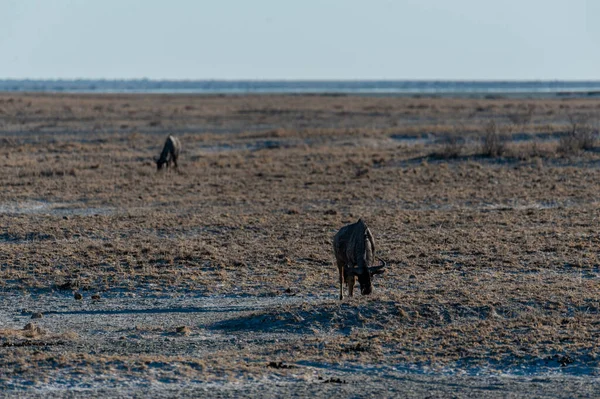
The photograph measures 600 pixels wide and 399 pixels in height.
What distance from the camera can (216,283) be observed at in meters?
13.2

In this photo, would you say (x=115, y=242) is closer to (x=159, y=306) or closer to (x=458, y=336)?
(x=159, y=306)

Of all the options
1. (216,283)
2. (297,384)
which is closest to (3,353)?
(297,384)

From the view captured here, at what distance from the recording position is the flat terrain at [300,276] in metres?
8.78

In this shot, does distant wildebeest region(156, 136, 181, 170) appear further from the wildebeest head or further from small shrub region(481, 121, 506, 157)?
the wildebeest head

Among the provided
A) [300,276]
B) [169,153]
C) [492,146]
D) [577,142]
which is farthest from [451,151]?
[300,276]

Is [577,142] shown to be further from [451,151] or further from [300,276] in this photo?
[300,276]

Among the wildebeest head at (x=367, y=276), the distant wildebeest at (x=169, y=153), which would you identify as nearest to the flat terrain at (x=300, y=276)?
the wildebeest head at (x=367, y=276)

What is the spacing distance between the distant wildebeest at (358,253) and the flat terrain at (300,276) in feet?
1.03

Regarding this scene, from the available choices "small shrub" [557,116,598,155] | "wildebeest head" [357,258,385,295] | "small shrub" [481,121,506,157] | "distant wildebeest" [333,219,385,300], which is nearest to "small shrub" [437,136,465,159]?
"small shrub" [481,121,506,157]

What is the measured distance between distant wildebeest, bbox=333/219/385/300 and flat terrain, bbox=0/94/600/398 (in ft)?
1.03

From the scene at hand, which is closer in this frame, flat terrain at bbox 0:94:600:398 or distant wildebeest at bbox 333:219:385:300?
flat terrain at bbox 0:94:600:398

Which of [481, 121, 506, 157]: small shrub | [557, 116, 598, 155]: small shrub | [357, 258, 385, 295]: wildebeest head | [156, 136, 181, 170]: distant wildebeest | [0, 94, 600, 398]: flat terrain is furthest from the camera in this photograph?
[557, 116, 598, 155]: small shrub

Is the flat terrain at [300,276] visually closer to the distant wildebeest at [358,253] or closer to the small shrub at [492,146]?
the small shrub at [492,146]

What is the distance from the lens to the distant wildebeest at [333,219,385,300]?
37.1 ft
